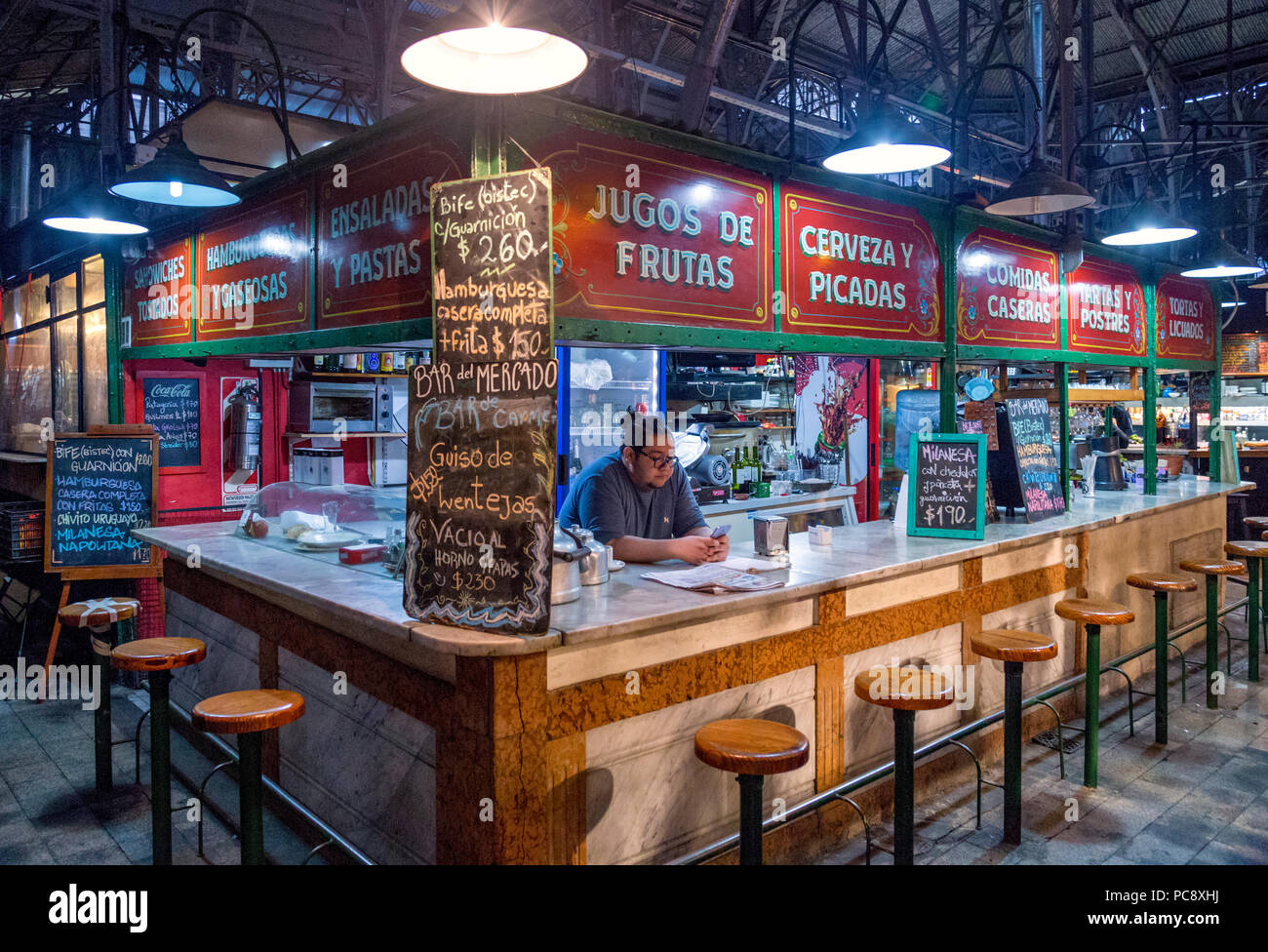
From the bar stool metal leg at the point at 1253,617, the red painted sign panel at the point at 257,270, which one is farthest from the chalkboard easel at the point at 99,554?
the bar stool metal leg at the point at 1253,617

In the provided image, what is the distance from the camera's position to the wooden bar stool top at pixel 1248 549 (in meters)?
5.85

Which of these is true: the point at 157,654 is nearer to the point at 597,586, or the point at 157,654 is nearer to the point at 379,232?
the point at 597,586

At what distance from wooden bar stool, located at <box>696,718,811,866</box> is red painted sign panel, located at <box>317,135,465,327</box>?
1.91 m

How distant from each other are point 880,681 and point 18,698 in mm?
5719

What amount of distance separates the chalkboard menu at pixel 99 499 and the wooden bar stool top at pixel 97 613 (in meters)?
1.38

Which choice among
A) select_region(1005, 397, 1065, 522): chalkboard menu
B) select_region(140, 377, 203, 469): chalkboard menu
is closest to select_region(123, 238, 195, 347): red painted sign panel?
select_region(140, 377, 203, 469): chalkboard menu

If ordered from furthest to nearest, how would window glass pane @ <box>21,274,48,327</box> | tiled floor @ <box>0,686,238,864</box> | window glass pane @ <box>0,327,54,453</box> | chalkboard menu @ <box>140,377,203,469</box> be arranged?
1. window glass pane @ <box>0,327,54,453</box>
2. window glass pane @ <box>21,274,48,327</box>
3. chalkboard menu @ <box>140,377,203,469</box>
4. tiled floor @ <box>0,686,238,864</box>

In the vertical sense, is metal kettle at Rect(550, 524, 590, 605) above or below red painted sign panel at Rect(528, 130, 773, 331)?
below

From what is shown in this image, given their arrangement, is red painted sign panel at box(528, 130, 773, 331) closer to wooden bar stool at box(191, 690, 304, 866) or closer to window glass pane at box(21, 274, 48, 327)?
wooden bar stool at box(191, 690, 304, 866)

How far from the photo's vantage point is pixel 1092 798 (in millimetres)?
4105

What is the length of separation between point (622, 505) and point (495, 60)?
2.14 metres

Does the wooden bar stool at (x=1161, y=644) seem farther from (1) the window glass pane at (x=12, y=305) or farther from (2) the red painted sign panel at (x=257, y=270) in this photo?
(1) the window glass pane at (x=12, y=305)

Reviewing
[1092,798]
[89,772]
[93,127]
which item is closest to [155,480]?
[89,772]

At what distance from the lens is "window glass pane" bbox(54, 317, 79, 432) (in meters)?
7.10
